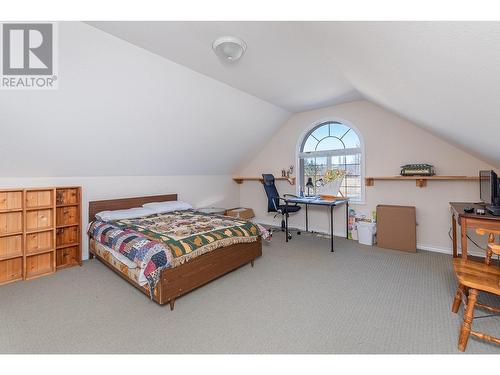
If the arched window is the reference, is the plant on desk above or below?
below

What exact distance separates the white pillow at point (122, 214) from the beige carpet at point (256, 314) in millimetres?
715

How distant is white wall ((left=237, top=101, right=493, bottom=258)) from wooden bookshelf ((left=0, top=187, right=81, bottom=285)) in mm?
4079

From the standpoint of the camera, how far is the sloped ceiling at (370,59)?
3.62 feet

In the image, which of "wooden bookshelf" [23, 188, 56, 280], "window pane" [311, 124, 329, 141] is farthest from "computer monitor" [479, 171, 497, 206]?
"wooden bookshelf" [23, 188, 56, 280]

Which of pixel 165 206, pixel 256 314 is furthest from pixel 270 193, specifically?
pixel 256 314

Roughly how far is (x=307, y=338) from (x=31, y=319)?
2361 millimetres

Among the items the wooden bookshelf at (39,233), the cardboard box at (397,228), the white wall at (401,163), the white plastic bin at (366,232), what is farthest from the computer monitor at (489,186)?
the wooden bookshelf at (39,233)

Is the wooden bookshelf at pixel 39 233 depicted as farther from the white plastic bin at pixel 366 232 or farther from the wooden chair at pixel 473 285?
the white plastic bin at pixel 366 232

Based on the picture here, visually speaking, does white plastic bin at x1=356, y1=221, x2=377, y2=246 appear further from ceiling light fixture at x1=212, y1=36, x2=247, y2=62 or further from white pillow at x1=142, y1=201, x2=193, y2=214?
ceiling light fixture at x1=212, y1=36, x2=247, y2=62

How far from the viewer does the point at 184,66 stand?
2.91 metres

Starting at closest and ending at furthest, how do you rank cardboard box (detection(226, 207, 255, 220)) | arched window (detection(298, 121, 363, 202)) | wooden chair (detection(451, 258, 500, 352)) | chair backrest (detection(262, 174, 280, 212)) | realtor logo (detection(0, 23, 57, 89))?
wooden chair (detection(451, 258, 500, 352)) → realtor logo (detection(0, 23, 57, 89)) → arched window (detection(298, 121, 363, 202)) → chair backrest (detection(262, 174, 280, 212)) → cardboard box (detection(226, 207, 255, 220))

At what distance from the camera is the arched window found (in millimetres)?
4395

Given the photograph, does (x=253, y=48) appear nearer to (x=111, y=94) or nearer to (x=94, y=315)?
(x=111, y=94)
